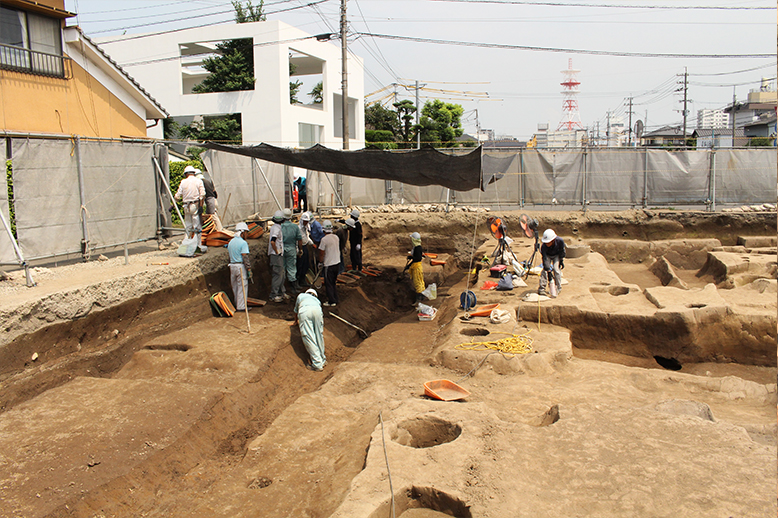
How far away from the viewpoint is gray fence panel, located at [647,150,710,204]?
18.1 m

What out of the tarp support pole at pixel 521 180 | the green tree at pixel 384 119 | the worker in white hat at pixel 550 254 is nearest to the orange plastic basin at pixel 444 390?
the worker in white hat at pixel 550 254

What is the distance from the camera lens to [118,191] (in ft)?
35.2

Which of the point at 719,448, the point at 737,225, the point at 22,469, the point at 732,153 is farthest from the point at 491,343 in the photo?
the point at 732,153

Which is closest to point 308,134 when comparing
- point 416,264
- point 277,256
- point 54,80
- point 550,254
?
point 54,80

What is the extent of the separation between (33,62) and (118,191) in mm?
7807

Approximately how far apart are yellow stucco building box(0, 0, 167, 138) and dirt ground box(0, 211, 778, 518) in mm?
7690

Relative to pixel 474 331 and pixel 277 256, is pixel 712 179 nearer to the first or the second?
pixel 474 331

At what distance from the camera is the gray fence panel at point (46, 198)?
8859 millimetres

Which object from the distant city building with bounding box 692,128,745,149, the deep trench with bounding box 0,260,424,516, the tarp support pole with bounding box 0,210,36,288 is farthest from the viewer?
the distant city building with bounding box 692,128,745,149

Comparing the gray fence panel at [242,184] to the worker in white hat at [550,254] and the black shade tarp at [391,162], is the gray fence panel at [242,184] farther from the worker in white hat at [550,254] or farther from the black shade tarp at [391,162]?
the worker in white hat at [550,254]

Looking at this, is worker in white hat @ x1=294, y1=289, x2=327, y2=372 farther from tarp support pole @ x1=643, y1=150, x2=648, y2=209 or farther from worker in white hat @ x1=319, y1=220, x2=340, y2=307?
tarp support pole @ x1=643, y1=150, x2=648, y2=209

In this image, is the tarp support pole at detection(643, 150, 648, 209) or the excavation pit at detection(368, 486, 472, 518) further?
the tarp support pole at detection(643, 150, 648, 209)

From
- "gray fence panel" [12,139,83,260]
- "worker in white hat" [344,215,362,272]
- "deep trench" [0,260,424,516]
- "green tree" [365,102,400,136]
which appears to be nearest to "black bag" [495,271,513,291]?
"deep trench" [0,260,424,516]

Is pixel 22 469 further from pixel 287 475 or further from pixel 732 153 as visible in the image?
pixel 732 153
